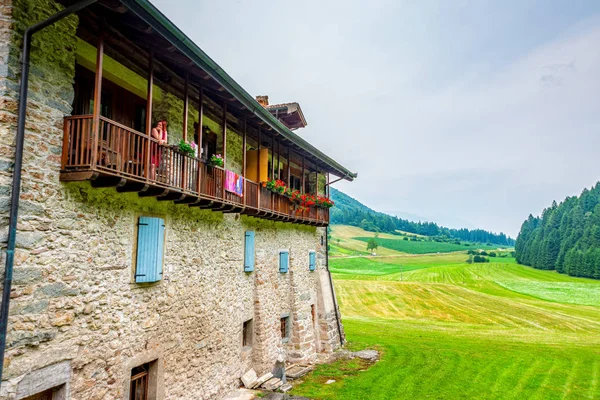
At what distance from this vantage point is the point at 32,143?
617 cm

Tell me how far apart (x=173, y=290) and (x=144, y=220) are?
210 cm

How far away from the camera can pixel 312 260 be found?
773 inches

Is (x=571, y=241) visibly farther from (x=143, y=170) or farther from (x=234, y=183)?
(x=143, y=170)

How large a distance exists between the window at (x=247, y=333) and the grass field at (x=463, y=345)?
8.15 feet

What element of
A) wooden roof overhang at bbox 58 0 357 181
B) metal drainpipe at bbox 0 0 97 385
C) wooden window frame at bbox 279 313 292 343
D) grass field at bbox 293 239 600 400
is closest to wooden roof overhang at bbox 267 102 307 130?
wooden roof overhang at bbox 58 0 357 181

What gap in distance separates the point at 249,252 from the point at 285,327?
491cm

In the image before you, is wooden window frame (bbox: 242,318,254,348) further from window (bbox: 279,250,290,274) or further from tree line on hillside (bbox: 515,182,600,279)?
tree line on hillside (bbox: 515,182,600,279)

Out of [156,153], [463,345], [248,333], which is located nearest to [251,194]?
[156,153]

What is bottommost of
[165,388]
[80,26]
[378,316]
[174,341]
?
[378,316]

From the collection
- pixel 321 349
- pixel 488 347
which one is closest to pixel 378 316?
pixel 488 347

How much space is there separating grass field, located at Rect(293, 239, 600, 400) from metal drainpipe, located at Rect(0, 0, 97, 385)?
10.0 m

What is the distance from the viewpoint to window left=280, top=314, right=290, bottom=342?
Result: 1661 centimetres

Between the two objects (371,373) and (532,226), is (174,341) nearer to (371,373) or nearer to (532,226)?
(371,373)

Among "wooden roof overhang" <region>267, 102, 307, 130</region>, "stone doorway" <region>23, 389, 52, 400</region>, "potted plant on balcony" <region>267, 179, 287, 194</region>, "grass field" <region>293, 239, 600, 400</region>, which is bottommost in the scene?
"grass field" <region>293, 239, 600, 400</region>
